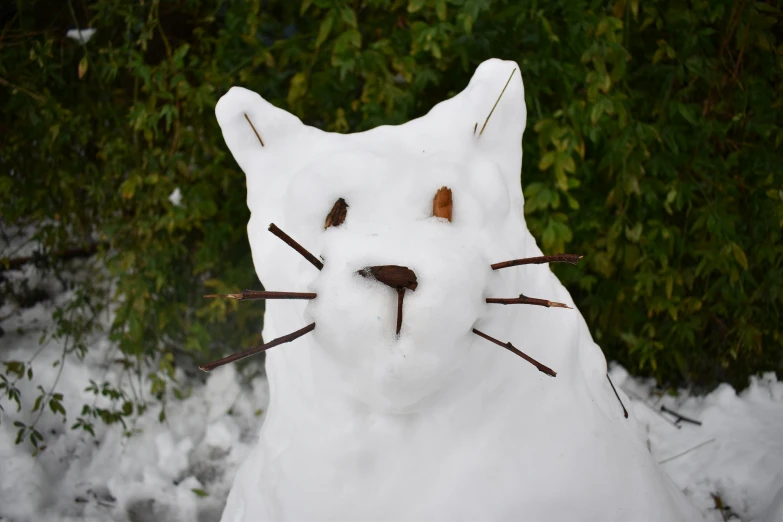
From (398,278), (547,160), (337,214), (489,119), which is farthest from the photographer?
(547,160)

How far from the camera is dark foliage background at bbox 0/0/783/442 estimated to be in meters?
1.22

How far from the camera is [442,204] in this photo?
64cm

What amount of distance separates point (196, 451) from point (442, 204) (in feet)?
4.24

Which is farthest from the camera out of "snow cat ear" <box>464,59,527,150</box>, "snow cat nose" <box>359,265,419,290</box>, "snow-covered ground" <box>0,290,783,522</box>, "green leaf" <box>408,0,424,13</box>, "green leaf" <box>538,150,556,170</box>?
"snow-covered ground" <box>0,290,783,522</box>

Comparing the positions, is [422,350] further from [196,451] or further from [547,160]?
[196,451]

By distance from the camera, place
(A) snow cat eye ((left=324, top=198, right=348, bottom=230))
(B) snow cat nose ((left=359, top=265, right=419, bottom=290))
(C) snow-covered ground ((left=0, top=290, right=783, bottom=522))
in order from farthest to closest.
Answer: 1. (C) snow-covered ground ((left=0, top=290, right=783, bottom=522))
2. (A) snow cat eye ((left=324, top=198, right=348, bottom=230))
3. (B) snow cat nose ((left=359, top=265, right=419, bottom=290))

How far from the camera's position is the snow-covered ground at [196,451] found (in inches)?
55.1

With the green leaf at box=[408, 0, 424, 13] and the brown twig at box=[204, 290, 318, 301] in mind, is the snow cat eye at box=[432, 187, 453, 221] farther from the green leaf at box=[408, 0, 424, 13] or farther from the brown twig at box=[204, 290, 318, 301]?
the green leaf at box=[408, 0, 424, 13]

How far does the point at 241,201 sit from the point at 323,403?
907 millimetres

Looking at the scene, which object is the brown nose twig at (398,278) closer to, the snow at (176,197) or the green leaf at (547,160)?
the green leaf at (547,160)

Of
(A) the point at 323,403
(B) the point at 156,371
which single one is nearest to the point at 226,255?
(B) the point at 156,371

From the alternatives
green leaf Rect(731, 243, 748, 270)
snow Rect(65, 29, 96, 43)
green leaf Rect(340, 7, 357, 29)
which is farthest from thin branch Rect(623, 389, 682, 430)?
snow Rect(65, 29, 96, 43)

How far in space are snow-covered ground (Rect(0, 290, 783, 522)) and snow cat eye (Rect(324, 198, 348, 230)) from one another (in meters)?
1.14

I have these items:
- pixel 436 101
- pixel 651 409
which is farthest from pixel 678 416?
pixel 436 101
